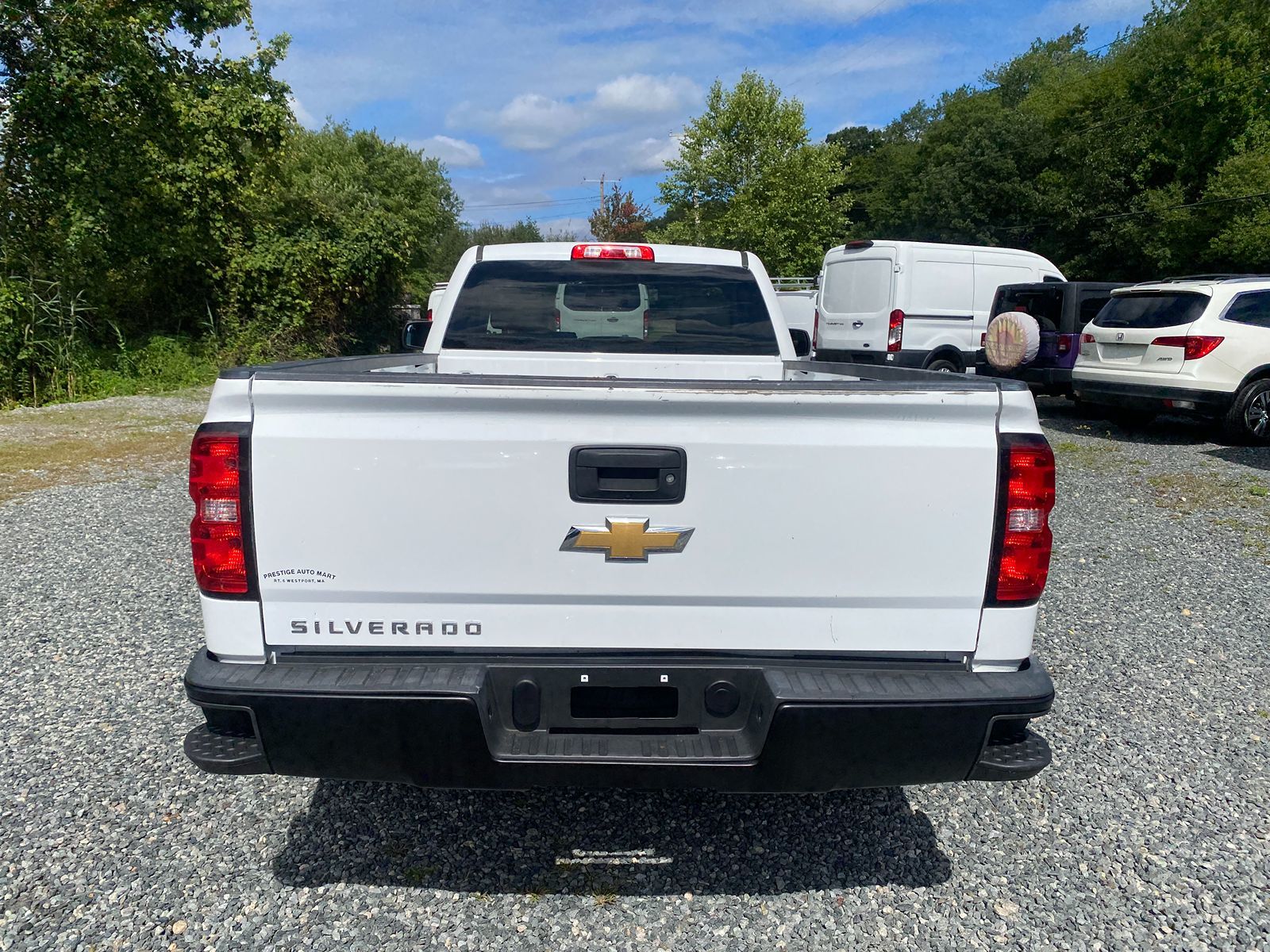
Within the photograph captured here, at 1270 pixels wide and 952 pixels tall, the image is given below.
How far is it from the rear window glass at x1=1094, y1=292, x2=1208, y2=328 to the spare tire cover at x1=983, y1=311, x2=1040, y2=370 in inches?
38.9

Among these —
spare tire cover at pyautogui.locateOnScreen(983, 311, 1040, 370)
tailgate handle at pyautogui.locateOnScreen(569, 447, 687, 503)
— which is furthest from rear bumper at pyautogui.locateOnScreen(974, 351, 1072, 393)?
tailgate handle at pyautogui.locateOnScreen(569, 447, 687, 503)

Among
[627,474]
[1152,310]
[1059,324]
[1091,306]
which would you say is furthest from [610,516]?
[1091,306]

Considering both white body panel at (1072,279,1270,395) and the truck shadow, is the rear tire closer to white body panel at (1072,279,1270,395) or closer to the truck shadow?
white body panel at (1072,279,1270,395)

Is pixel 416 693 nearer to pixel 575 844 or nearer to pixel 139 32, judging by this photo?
pixel 575 844

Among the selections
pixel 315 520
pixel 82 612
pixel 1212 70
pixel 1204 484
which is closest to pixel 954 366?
pixel 1204 484

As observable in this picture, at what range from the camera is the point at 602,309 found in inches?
174

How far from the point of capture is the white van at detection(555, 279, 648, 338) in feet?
14.5

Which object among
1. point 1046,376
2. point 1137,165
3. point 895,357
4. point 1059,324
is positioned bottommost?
point 1046,376

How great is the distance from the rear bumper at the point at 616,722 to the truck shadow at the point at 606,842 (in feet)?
2.28

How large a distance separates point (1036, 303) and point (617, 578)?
12.8m

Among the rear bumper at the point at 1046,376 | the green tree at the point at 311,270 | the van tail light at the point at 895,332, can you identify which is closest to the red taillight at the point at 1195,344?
the rear bumper at the point at 1046,376

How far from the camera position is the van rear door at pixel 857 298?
1395 centimetres

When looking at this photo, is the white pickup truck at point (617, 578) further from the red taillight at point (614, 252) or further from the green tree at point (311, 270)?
the green tree at point (311, 270)

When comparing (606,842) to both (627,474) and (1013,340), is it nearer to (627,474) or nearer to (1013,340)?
(627,474)
